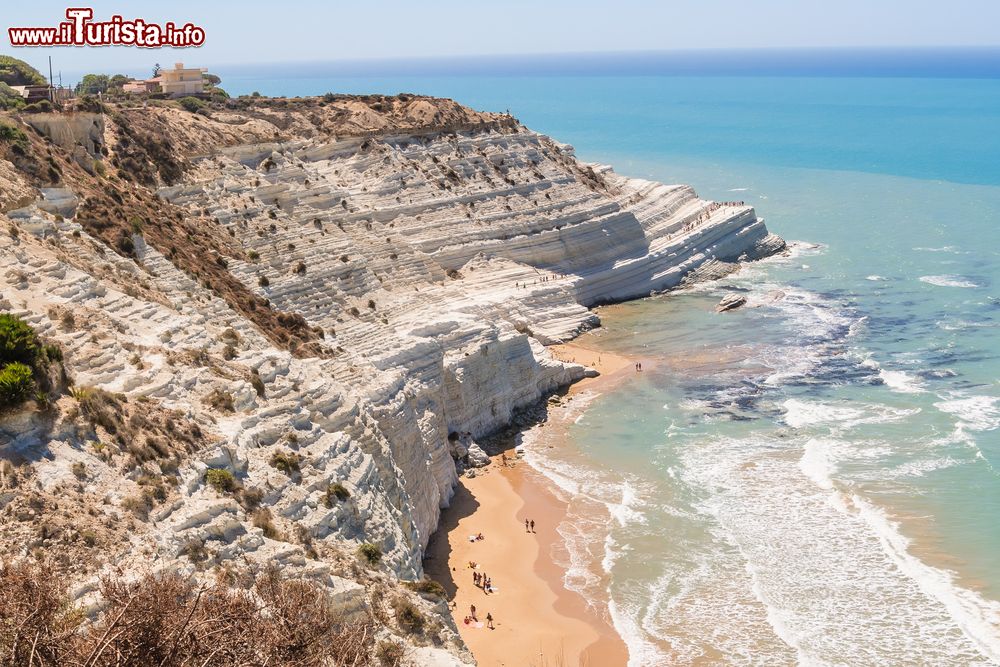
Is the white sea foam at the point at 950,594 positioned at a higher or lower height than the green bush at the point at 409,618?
lower

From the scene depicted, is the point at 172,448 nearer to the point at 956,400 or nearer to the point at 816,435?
the point at 816,435

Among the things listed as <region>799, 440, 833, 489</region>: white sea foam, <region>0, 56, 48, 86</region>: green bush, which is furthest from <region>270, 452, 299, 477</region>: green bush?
<region>0, 56, 48, 86</region>: green bush

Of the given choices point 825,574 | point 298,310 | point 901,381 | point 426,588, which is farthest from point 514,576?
point 901,381

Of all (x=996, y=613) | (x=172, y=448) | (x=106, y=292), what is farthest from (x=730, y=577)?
(x=106, y=292)

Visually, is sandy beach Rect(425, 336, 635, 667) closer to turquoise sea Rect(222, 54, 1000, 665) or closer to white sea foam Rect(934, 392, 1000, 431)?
turquoise sea Rect(222, 54, 1000, 665)

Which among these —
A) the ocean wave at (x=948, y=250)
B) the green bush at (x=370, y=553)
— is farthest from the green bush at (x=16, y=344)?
the ocean wave at (x=948, y=250)

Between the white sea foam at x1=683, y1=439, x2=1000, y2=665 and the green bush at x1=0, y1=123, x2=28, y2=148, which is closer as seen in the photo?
the white sea foam at x1=683, y1=439, x2=1000, y2=665

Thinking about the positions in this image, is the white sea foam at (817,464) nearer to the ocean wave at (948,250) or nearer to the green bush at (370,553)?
the green bush at (370,553)
